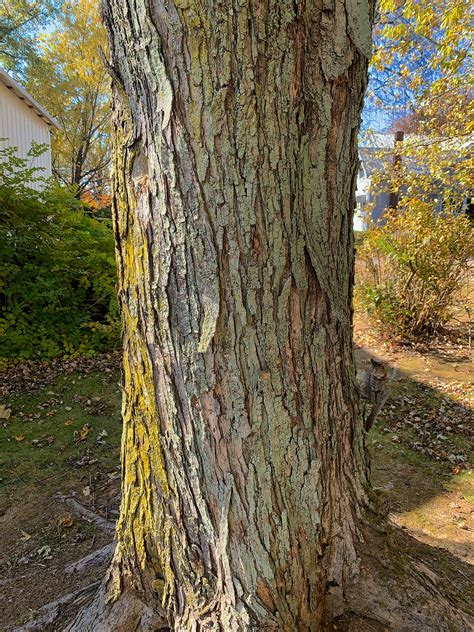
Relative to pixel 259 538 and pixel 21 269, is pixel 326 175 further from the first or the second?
pixel 21 269

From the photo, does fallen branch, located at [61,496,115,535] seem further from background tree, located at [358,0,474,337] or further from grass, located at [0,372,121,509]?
background tree, located at [358,0,474,337]

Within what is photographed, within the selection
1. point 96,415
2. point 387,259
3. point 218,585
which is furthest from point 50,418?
point 387,259

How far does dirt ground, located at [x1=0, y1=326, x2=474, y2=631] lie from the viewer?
2.42m

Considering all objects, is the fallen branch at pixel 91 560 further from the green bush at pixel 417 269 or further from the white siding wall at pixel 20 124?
the white siding wall at pixel 20 124

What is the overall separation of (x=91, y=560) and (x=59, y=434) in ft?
6.34

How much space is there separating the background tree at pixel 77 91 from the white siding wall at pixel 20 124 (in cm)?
214

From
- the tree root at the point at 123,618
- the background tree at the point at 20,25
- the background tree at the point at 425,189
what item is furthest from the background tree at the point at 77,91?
the tree root at the point at 123,618

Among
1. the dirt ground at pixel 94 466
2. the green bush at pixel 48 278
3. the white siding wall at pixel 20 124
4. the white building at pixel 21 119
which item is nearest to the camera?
the dirt ground at pixel 94 466

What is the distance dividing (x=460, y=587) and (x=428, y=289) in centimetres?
477

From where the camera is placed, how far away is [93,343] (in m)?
6.07

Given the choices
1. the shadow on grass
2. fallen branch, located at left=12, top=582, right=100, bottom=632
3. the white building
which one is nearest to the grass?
fallen branch, located at left=12, top=582, right=100, bottom=632

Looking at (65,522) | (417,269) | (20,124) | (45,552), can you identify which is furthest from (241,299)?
(20,124)

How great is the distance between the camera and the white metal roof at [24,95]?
37.8 ft

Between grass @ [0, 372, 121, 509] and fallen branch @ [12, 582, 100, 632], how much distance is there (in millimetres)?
1229
